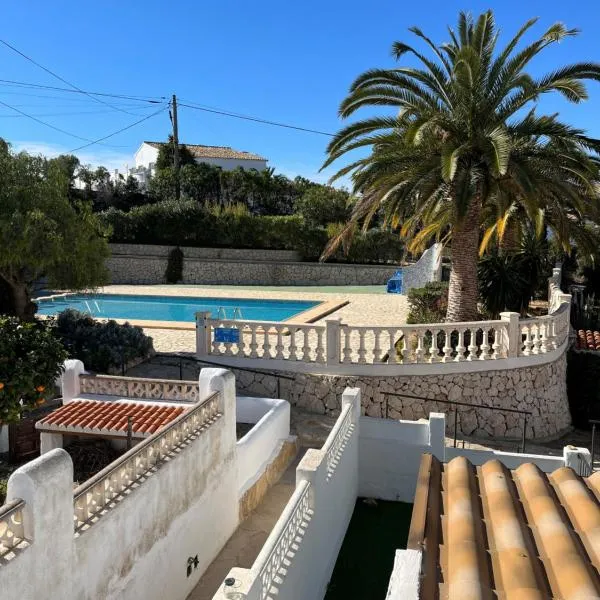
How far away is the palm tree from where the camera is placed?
11.3 m

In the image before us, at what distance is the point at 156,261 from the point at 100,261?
23.1m

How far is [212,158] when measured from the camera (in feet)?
203

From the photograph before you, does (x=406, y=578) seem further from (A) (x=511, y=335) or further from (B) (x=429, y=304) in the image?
(B) (x=429, y=304)

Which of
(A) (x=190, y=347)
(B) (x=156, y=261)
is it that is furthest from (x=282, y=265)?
(A) (x=190, y=347)

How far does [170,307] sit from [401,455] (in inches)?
747

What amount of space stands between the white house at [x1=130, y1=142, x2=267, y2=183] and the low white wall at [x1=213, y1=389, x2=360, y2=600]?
55.7m

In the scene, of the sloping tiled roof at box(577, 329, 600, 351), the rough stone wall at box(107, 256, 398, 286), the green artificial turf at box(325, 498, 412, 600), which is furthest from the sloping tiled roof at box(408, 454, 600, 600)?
the rough stone wall at box(107, 256, 398, 286)

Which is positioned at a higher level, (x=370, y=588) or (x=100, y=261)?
(x=100, y=261)

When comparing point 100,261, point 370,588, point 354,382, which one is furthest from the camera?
point 100,261

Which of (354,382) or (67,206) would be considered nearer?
(354,382)

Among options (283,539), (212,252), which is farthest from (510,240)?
(212,252)

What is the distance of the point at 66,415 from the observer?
7.83 metres

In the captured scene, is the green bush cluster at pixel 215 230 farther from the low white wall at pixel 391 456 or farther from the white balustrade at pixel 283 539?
the white balustrade at pixel 283 539

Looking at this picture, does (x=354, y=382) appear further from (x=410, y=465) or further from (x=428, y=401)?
(x=410, y=465)
